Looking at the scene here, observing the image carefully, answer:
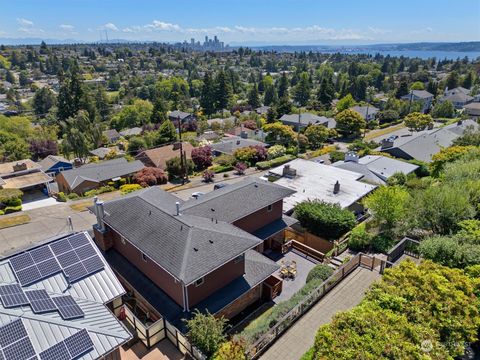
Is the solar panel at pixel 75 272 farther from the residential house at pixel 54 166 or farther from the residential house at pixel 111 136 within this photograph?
the residential house at pixel 111 136

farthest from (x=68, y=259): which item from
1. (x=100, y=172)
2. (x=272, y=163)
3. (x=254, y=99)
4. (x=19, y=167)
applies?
(x=254, y=99)

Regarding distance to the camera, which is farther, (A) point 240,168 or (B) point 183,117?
(B) point 183,117

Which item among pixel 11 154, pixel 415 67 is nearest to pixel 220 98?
pixel 11 154

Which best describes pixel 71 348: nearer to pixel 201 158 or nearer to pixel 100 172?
pixel 100 172

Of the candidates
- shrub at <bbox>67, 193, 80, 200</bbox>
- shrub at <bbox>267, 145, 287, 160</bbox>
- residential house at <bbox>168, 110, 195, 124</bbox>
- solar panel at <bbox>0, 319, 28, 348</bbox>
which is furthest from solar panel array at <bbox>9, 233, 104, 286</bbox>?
residential house at <bbox>168, 110, 195, 124</bbox>

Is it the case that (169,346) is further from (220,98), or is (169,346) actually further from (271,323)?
(220,98)

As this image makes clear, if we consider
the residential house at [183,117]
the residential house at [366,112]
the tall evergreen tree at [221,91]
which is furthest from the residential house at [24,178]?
the residential house at [366,112]

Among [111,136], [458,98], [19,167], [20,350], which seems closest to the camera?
[20,350]

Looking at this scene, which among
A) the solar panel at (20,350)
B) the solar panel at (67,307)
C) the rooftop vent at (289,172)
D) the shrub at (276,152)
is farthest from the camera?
the shrub at (276,152)
